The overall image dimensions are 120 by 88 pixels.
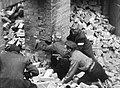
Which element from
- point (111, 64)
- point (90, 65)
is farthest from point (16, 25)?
point (90, 65)

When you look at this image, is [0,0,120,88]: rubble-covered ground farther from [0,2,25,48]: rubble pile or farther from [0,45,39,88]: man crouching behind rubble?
[0,45,39,88]: man crouching behind rubble

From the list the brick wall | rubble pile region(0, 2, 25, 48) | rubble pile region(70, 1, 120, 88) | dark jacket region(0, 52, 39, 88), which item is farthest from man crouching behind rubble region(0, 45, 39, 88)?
the brick wall

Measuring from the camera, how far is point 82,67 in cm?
854

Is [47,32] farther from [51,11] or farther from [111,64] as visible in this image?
[111,64]

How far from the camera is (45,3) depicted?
9672mm

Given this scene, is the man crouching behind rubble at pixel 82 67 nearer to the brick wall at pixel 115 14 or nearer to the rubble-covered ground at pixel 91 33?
the rubble-covered ground at pixel 91 33

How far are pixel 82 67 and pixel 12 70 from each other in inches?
85.2

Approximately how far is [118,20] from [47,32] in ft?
13.0

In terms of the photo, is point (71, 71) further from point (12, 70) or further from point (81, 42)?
point (12, 70)

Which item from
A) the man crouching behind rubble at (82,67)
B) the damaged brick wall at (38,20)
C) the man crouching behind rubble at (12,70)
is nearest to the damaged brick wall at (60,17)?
the damaged brick wall at (38,20)

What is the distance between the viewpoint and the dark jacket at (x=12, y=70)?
6.87 meters

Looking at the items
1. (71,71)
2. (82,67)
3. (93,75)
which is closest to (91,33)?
(93,75)

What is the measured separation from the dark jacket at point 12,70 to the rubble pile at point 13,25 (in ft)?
14.3

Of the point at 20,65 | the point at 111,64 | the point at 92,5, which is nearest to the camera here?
the point at 20,65
